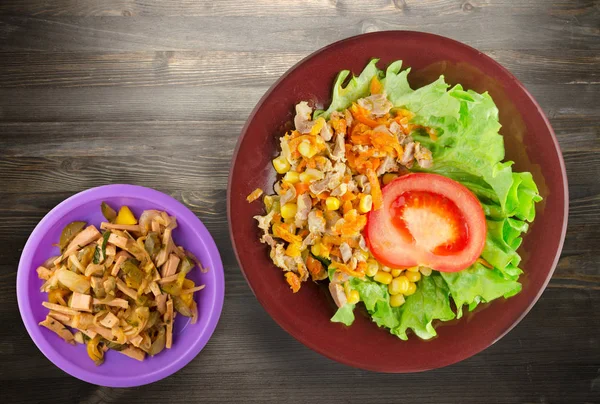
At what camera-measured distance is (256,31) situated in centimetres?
264

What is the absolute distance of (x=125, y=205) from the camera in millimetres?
2459

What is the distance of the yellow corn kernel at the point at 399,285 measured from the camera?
6.81 feet

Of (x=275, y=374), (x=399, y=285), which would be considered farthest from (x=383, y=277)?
(x=275, y=374)

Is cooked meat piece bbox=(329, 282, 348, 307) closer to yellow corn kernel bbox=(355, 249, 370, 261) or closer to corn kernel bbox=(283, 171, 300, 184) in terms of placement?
yellow corn kernel bbox=(355, 249, 370, 261)

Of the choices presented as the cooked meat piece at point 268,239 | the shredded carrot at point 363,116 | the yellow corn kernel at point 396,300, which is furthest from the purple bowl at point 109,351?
the shredded carrot at point 363,116

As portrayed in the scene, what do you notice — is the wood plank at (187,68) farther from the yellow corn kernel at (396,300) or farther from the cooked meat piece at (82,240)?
the yellow corn kernel at (396,300)

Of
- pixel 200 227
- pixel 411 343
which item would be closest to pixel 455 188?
pixel 411 343

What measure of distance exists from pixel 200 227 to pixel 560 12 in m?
2.05

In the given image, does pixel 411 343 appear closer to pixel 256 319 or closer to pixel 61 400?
pixel 256 319

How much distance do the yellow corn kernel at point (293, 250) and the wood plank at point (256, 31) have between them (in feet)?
3.56

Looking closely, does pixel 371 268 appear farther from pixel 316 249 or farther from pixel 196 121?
pixel 196 121

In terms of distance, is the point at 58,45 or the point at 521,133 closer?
the point at 521,133

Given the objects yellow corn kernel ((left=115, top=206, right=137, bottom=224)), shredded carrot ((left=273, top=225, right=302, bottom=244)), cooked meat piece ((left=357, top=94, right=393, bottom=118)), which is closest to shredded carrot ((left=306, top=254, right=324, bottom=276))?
shredded carrot ((left=273, top=225, right=302, bottom=244))

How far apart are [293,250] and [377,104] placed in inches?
24.2
